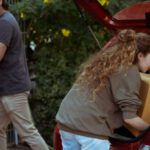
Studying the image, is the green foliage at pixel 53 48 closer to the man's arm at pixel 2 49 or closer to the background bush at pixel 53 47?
the background bush at pixel 53 47

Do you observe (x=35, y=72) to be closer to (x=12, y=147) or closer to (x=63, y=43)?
(x=63, y=43)

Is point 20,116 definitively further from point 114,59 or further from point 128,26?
point 114,59

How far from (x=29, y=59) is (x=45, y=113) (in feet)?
2.61

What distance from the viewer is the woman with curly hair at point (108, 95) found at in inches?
139

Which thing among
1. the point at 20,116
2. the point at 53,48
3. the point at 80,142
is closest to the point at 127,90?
the point at 80,142

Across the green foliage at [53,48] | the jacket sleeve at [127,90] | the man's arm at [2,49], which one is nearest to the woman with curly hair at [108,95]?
the jacket sleeve at [127,90]

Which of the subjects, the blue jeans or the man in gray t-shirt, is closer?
the blue jeans

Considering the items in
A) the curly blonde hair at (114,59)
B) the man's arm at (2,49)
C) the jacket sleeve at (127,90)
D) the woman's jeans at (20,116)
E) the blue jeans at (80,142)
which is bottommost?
the woman's jeans at (20,116)

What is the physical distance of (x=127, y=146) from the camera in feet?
11.4

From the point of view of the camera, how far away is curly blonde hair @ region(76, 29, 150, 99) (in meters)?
3.59

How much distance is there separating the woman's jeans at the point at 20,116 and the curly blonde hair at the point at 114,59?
1663mm

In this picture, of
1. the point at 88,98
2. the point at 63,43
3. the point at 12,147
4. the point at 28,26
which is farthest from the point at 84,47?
the point at 88,98

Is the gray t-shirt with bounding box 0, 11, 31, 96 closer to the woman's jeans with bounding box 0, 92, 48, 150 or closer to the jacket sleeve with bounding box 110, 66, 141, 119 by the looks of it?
the woman's jeans with bounding box 0, 92, 48, 150

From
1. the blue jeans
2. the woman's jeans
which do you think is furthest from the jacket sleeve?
the woman's jeans
